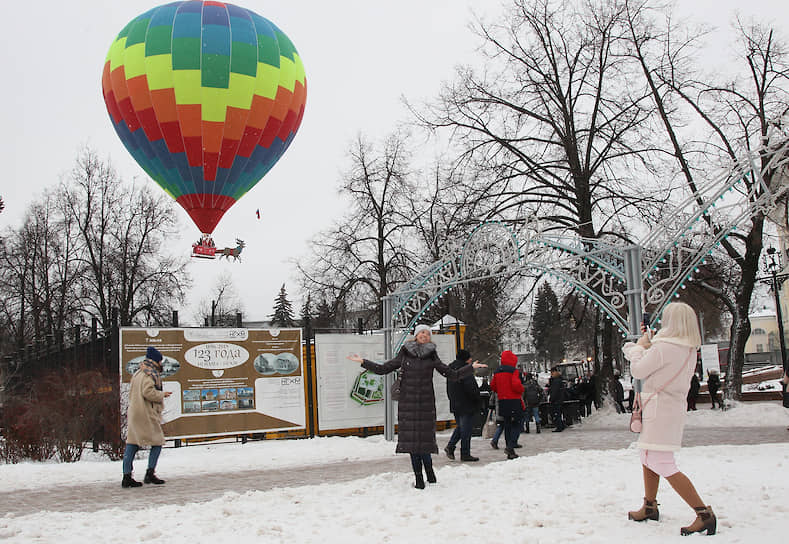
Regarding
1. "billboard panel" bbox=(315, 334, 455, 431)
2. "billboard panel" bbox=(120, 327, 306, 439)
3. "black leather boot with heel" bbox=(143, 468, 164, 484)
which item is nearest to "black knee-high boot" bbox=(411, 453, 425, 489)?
"black leather boot with heel" bbox=(143, 468, 164, 484)

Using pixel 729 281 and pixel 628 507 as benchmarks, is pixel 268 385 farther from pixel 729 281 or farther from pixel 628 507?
pixel 729 281

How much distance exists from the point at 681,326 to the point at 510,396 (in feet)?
20.5

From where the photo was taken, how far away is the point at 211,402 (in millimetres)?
14344

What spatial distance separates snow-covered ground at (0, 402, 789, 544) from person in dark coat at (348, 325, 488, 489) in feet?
1.26

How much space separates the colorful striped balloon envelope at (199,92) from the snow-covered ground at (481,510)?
10649 mm

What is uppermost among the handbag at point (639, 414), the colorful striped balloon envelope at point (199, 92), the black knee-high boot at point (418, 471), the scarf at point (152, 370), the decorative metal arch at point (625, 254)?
the colorful striped balloon envelope at point (199, 92)

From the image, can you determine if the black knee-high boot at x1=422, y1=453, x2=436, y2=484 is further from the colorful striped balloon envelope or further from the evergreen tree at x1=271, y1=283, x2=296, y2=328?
the evergreen tree at x1=271, y1=283, x2=296, y2=328

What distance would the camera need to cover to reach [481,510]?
250 inches

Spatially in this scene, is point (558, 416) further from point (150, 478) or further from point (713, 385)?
point (150, 478)

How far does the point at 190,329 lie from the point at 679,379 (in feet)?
36.4

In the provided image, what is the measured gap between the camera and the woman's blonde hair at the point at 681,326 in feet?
17.3

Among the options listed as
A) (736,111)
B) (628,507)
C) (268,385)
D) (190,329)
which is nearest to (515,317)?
(736,111)

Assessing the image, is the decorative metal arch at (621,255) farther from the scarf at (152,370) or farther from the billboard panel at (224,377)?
the scarf at (152,370)

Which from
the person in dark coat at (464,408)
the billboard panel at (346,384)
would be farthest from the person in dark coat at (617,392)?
the person in dark coat at (464,408)
